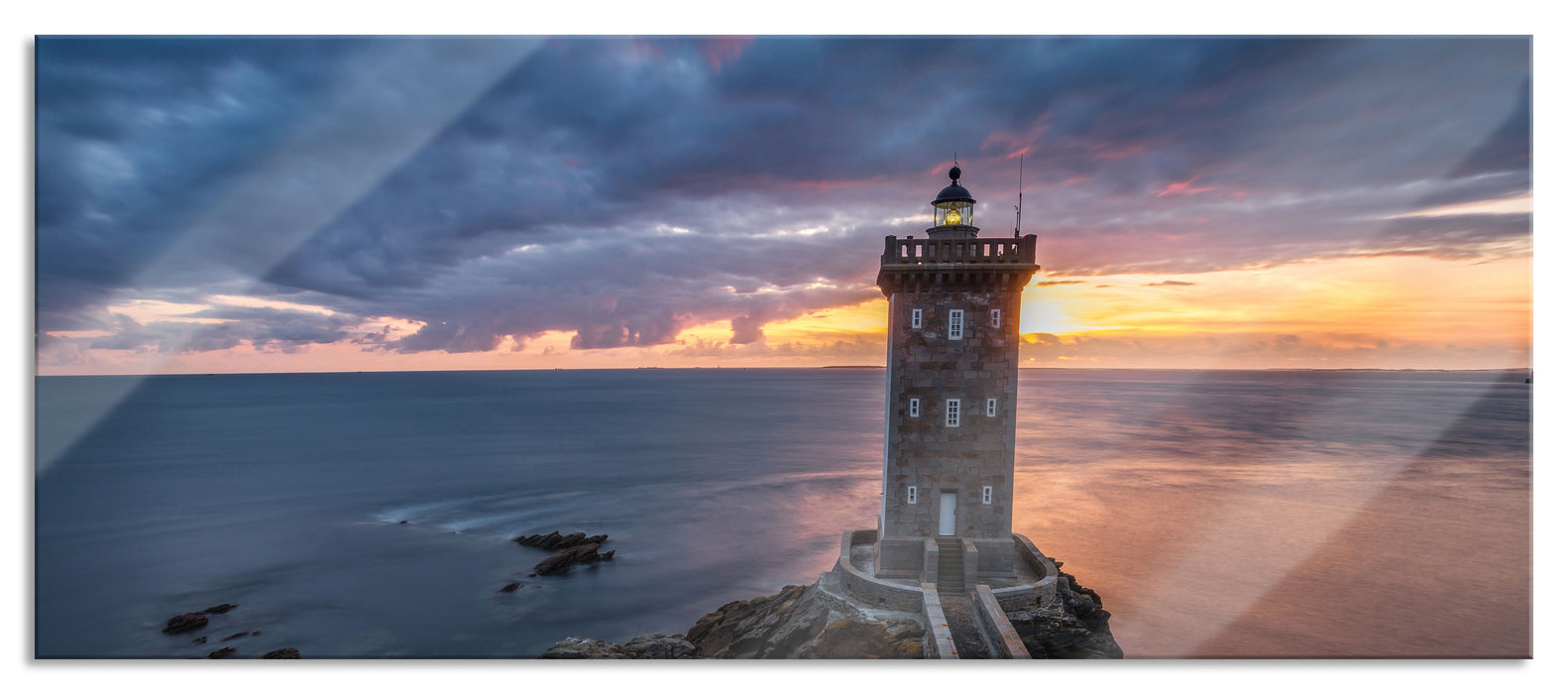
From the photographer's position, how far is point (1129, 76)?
542cm

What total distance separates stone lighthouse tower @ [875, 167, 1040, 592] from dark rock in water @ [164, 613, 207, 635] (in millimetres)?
10940

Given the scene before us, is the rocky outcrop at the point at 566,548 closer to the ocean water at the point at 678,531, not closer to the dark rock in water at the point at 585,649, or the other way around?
the ocean water at the point at 678,531

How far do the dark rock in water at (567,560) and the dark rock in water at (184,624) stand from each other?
501 cm

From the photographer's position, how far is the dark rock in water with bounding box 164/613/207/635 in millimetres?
9211

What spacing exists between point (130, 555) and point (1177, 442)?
3802 cm

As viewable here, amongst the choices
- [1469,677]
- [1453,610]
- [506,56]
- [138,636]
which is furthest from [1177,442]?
[138,636]

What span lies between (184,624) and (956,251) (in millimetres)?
12916

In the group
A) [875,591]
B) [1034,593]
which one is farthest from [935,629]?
[1034,593]

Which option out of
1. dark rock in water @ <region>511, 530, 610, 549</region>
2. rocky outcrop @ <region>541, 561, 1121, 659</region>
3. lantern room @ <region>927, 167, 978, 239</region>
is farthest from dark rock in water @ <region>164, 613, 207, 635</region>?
lantern room @ <region>927, 167, 978, 239</region>

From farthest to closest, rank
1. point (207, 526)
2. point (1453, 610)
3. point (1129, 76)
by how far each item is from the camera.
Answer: point (207, 526) → point (1453, 610) → point (1129, 76)

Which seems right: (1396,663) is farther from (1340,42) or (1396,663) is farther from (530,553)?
(530,553)

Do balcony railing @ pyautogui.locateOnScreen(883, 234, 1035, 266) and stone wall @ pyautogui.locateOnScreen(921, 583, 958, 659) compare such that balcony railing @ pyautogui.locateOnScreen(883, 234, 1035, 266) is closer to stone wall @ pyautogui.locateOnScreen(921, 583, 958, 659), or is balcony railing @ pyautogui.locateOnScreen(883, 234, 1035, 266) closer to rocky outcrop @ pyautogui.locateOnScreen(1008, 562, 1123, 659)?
stone wall @ pyautogui.locateOnScreen(921, 583, 958, 659)

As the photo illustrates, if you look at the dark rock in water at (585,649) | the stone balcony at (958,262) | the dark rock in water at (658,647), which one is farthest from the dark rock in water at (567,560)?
the stone balcony at (958,262)

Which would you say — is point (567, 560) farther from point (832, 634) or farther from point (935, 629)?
point (935, 629)
